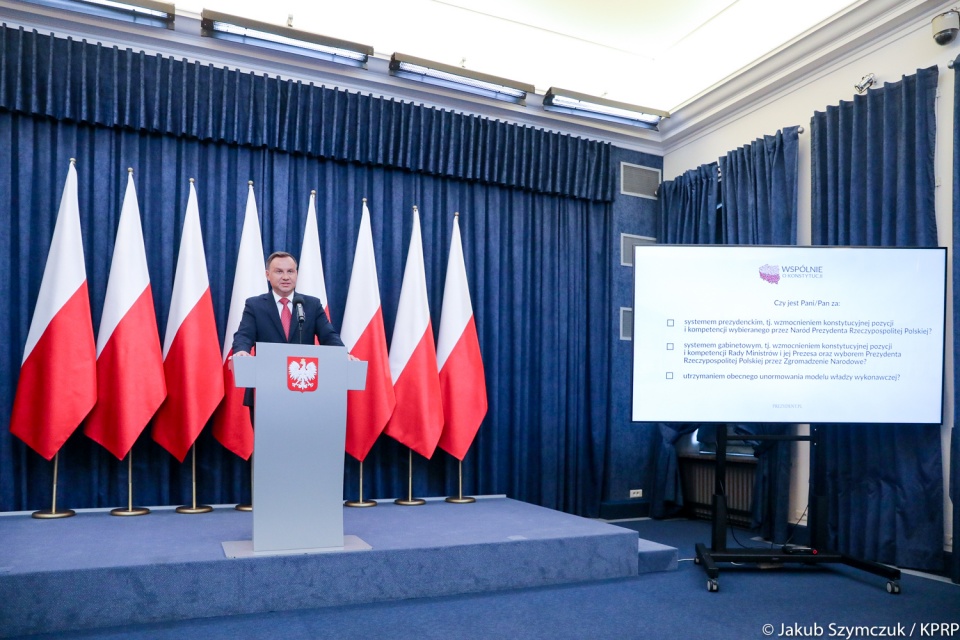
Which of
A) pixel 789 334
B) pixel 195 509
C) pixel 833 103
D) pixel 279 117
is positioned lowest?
pixel 195 509

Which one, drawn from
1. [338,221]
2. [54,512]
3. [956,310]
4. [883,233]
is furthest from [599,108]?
[54,512]

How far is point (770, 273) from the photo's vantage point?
158 inches

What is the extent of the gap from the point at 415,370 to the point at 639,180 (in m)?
2.60

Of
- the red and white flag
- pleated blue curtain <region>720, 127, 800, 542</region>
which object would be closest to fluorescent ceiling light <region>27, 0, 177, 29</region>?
the red and white flag

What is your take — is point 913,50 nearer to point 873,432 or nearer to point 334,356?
point 873,432

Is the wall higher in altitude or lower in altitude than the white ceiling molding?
lower

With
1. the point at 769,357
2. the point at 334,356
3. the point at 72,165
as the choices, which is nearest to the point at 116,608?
the point at 334,356

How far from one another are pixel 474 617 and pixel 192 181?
2972 millimetres

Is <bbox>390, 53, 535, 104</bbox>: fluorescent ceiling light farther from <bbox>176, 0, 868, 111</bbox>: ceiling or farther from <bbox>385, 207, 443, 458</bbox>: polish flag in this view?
<bbox>385, 207, 443, 458</bbox>: polish flag

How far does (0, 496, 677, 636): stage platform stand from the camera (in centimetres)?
285

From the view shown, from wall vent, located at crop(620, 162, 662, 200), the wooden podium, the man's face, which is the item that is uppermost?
wall vent, located at crop(620, 162, 662, 200)

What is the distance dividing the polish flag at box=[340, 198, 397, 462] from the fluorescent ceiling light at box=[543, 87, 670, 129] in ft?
5.42

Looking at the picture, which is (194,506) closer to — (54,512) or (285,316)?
(54,512)

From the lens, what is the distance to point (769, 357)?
397cm
